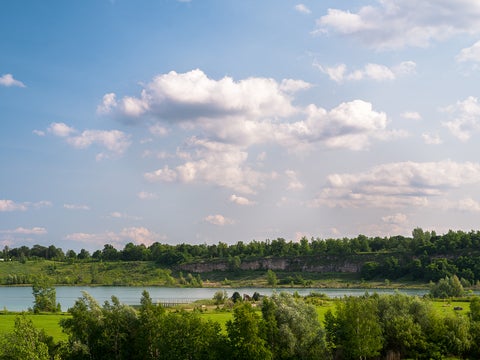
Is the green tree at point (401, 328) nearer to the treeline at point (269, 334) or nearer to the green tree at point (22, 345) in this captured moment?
the treeline at point (269, 334)

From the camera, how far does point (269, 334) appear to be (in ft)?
185

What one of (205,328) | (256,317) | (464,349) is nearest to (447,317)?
(464,349)

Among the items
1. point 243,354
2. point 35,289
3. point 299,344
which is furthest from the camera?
point 35,289

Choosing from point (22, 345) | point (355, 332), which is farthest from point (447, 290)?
point (22, 345)

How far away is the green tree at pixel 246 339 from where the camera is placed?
52562mm

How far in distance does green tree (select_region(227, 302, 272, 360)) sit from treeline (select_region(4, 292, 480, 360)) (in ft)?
0.31

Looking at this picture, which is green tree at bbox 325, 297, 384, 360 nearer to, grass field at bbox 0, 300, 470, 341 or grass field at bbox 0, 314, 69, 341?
grass field at bbox 0, 300, 470, 341

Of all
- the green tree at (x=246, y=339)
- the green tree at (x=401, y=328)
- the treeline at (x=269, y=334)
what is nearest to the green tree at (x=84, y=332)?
the treeline at (x=269, y=334)

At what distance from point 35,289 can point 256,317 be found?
255ft

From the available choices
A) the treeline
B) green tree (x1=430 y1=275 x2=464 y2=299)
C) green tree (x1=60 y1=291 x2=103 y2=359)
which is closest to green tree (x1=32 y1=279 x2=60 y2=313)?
green tree (x1=60 y1=291 x2=103 y2=359)

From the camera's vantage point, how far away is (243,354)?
52562mm

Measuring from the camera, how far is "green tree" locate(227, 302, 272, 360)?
52.6 metres

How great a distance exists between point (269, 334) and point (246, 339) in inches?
153

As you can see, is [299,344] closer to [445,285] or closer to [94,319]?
[94,319]
